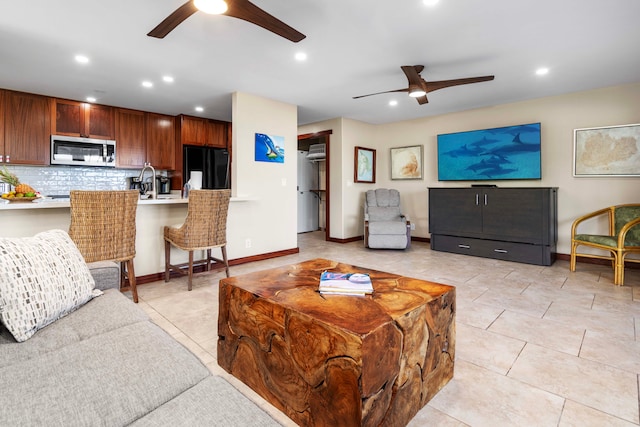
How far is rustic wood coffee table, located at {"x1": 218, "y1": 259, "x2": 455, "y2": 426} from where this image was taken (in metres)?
1.18

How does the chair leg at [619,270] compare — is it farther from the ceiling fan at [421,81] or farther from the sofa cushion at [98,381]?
the sofa cushion at [98,381]

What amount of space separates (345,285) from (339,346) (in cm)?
46

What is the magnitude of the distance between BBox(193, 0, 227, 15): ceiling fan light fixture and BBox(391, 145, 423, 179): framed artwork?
471cm

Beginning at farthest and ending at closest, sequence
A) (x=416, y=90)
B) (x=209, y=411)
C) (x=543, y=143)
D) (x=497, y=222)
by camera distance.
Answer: (x=543, y=143), (x=497, y=222), (x=416, y=90), (x=209, y=411)

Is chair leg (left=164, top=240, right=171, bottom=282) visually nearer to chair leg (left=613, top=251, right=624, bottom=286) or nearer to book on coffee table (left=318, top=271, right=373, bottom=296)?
book on coffee table (left=318, top=271, right=373, bottom=296)

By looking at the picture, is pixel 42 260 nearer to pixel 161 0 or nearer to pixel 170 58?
pixel 161 0

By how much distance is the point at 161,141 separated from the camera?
17.7 feet

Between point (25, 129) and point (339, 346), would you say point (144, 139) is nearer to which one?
point (25, 129)

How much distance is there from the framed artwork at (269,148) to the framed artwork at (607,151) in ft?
13.3

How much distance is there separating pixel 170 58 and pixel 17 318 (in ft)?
9.11

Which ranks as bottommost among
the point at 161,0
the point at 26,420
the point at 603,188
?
the point at 26,420

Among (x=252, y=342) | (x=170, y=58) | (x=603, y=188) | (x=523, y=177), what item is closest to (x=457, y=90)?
(x=523, y=177)

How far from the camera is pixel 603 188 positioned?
418 cm

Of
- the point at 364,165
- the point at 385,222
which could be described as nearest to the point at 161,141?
the point at 364,165
